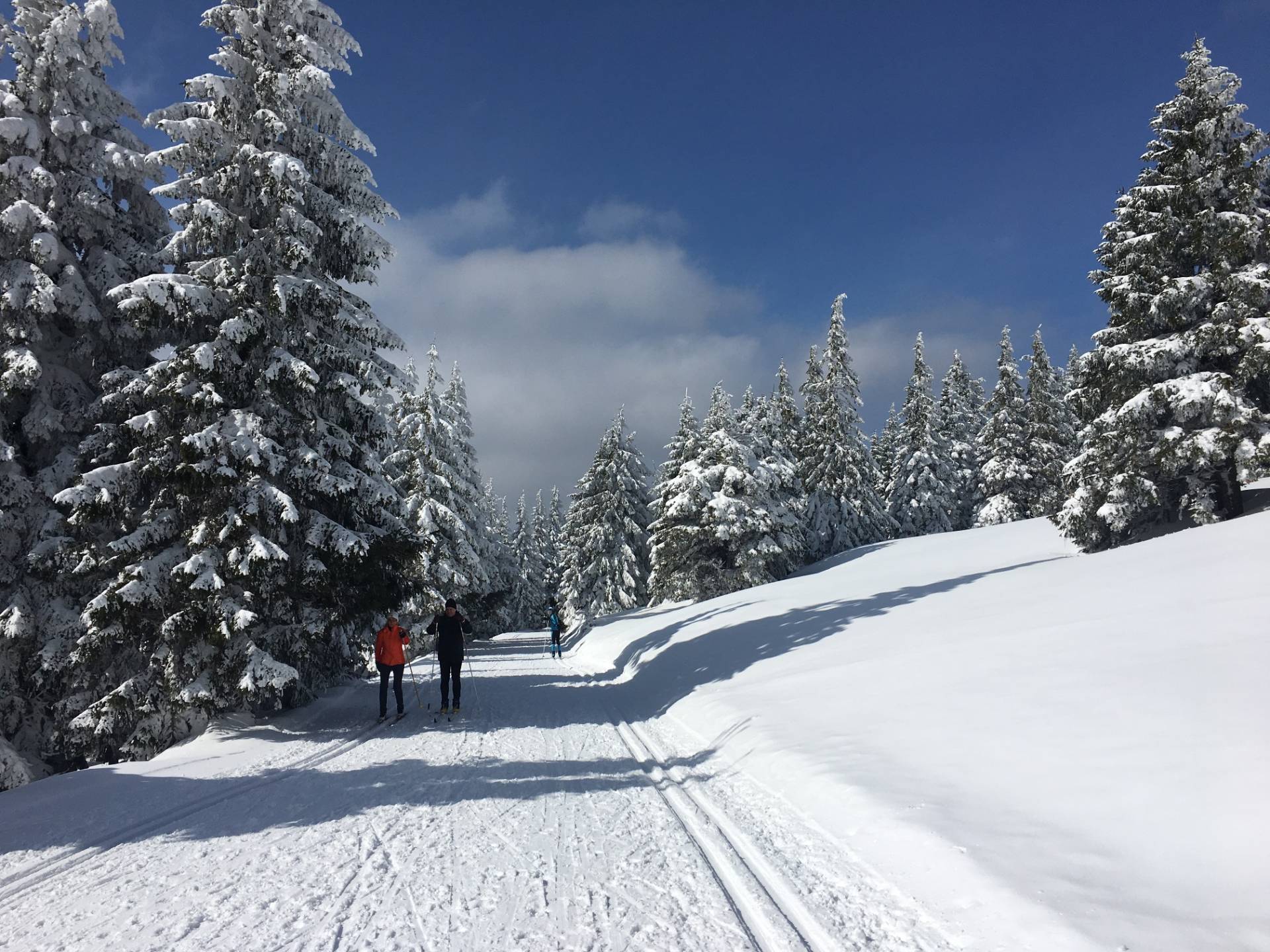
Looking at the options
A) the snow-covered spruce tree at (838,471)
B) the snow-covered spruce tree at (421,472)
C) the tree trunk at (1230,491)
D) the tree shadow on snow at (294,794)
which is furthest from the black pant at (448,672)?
the snow-covered spruce tree at (838,471)

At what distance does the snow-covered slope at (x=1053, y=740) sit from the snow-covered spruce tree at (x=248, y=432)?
20.0ft

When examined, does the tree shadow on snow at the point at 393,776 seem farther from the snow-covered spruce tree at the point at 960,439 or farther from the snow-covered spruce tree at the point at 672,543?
the snow-covered spruce tree at the point at 960,439

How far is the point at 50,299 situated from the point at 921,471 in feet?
148

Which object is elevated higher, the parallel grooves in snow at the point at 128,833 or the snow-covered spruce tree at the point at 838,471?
the snow-covered spruce tree at the point at 838,471

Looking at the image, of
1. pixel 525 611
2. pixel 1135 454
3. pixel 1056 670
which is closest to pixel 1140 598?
pixel 1056 670

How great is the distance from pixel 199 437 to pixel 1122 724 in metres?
11.8

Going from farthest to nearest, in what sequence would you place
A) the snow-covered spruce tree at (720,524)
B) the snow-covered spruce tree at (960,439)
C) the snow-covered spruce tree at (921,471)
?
the snow-covered spruce tree at (960,439) < the snow-covered spruce tree at (921,471) < the snow-covered spruce tree at (720,524)

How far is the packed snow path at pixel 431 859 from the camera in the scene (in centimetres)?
404

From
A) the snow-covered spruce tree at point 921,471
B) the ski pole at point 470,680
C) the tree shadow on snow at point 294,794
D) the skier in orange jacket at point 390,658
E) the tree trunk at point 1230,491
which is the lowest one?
the ski pole at point 470,680

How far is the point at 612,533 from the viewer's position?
140 ft

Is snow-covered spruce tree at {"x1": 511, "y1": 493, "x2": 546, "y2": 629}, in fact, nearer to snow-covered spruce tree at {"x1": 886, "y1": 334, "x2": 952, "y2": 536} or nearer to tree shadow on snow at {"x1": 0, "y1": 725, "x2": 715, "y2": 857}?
snow-covered spruce tree at {"x1": 886, "y1": 334, "x2": 952, "y2": 536}

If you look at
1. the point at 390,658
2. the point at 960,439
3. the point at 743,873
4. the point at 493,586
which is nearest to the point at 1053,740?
the point at 743,873

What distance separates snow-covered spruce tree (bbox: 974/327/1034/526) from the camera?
4350 cm

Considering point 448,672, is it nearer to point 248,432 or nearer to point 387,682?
point 387,682
